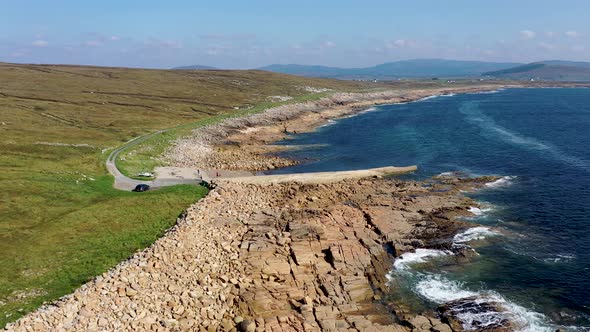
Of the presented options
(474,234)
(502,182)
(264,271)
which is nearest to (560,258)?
(474,234)

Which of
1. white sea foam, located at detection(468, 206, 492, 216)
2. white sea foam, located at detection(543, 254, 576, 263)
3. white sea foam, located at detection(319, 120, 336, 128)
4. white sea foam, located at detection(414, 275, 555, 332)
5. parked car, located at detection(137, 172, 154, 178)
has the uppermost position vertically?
white sea foam, located at detection(319, 120, 336, 128)

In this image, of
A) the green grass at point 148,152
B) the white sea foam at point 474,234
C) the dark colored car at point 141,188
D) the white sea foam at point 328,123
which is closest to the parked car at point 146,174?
the green grass at point 148,152

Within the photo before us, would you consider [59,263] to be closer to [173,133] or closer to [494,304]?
[494,304]

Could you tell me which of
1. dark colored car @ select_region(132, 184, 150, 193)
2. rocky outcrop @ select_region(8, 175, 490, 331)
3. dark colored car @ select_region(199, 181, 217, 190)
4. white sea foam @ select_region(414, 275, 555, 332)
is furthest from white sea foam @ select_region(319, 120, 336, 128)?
white sea foam @ select_region(414, 275, 555, 332)

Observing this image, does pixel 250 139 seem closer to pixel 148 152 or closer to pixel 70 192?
pixel 148 152

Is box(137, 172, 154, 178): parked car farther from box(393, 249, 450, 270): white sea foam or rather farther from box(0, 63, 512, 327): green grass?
box(393, 249, 450, 270): white sea foam
